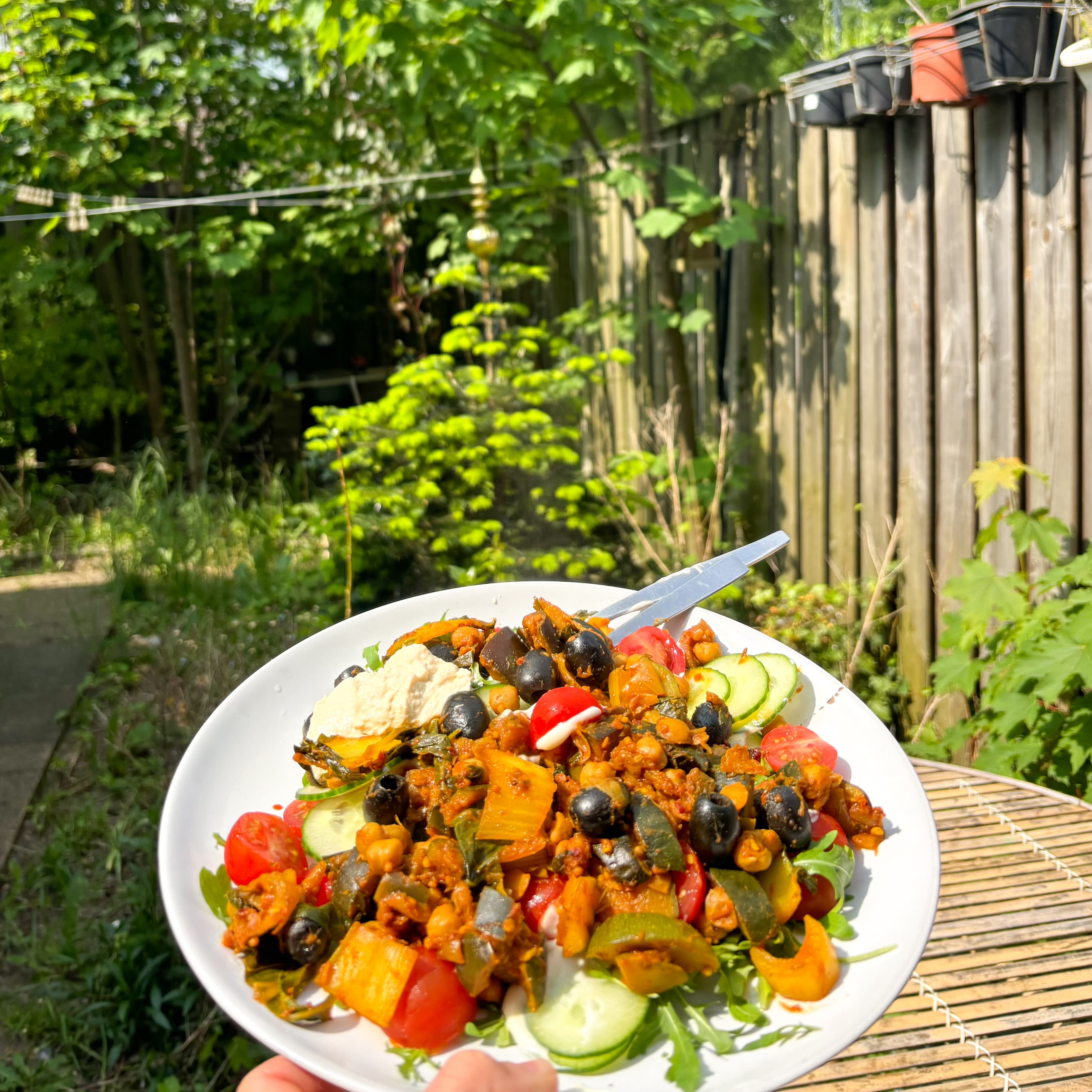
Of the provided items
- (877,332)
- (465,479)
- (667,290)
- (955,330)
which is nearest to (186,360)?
(465,479)

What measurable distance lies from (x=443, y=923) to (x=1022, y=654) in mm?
2248

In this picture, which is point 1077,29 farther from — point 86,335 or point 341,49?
point 86,335

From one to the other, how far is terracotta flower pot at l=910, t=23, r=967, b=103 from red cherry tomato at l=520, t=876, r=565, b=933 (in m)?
2.67

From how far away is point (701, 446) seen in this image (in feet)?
15.7

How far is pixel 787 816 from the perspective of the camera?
1.12 m

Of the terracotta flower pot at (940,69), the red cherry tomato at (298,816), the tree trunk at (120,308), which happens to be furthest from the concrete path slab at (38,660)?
the terracotta flower pot at (940,69)

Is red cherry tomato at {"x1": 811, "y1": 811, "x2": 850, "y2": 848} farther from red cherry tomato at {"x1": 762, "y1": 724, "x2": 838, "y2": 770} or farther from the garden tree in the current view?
the garden tree

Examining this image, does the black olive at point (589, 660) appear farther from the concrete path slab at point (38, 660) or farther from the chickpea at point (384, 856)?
the concrete path slab at point (38, 660)

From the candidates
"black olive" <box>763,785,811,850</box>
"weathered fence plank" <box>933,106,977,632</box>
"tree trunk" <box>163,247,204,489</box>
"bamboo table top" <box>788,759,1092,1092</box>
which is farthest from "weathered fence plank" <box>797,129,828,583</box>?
"tree trunk" <box>163,247,204,489</box>

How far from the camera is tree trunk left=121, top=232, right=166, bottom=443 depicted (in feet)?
22.2

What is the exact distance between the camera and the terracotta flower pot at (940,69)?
2822mm

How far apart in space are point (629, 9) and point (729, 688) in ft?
10.9

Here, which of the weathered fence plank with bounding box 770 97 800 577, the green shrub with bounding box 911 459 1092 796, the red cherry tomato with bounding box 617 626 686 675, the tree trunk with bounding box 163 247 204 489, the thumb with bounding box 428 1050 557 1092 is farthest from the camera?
the tree trunk with bounding box 163 247 204 489

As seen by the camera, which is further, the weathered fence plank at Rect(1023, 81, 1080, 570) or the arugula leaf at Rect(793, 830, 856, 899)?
the weathered fence plank at Rect(1023, 81, 1080, 570)
